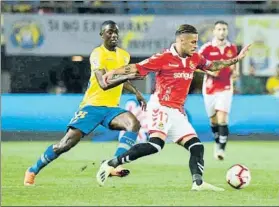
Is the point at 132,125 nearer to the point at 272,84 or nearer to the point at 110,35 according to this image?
the point at 110,35

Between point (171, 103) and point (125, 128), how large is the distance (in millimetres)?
890

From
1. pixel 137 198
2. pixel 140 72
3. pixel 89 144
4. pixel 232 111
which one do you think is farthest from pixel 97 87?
pixel 232 111

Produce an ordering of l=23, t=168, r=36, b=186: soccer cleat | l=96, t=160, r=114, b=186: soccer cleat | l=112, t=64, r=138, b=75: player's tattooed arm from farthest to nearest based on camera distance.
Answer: l=23, t=168, r=36, b=186: soccer cleat < l=96, t=160, r=114, b=186: soccer cleat < l=112, t=64, r=138, b=75: player's tattooed arm

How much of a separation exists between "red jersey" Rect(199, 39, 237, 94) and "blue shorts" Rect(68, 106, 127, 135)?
457 cm

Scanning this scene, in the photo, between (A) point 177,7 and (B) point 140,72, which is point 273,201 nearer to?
(B) point 140,72

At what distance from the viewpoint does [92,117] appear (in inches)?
406

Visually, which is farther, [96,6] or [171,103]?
[96,6]

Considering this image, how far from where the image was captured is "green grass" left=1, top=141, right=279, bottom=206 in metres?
8.63

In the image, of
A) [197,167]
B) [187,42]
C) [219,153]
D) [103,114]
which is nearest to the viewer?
[197,167]

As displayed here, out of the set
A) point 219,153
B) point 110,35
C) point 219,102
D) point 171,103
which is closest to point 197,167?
point 171,103

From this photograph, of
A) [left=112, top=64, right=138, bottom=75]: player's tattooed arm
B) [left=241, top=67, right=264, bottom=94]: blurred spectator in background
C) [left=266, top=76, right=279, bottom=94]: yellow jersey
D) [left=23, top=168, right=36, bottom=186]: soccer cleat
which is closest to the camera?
[left=112, top=64, right=138, bottom=75]: player's tattooed arm

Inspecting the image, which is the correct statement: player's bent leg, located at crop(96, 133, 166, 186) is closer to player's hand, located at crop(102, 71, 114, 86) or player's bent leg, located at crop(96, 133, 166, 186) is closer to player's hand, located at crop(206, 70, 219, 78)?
player's hand, located at crop(102, 71, 114, 86)

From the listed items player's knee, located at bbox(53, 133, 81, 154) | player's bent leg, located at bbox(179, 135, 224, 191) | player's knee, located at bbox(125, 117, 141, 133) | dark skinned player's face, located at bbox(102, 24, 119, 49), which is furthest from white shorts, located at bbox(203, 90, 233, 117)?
player's bent leg, located at bbox(179, 135, 224, 191)

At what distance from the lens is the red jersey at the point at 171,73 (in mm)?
9469
